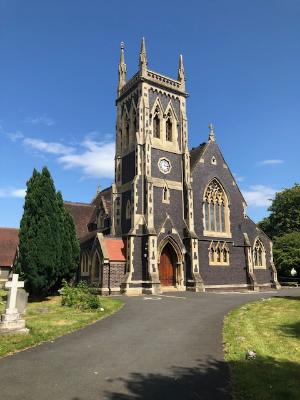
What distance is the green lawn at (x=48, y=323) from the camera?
984 centimetres

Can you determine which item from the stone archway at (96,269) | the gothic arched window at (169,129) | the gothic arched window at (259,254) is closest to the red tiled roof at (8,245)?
the stone archway at (96,269)

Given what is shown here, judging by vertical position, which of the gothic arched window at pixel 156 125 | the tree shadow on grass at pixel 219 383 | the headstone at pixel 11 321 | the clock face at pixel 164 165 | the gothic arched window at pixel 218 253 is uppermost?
the gothic arched window at pixel 156 125

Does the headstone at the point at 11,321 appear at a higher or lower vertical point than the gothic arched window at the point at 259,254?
lower

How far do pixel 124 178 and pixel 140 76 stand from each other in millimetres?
9555

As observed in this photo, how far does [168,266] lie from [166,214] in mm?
4527

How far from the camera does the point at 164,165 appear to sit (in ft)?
110

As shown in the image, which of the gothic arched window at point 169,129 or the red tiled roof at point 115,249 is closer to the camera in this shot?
the red tiled roof at point 115,249

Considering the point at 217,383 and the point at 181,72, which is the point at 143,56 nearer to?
the point at 181,72

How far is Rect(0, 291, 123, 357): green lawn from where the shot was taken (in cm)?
984

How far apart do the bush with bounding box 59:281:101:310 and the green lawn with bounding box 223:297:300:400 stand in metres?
6.16

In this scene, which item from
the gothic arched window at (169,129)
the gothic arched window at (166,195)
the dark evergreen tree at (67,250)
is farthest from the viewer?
the gothic arched window at (169,129)

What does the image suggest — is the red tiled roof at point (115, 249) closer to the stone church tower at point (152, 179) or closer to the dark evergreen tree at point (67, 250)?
the stone church tower at point (152, 179)

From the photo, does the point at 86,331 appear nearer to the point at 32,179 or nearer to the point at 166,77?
the point at 32,179

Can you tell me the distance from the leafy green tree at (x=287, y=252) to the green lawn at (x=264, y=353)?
2675cm
